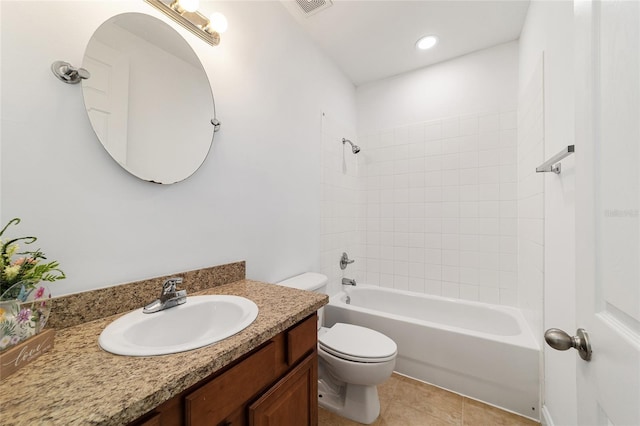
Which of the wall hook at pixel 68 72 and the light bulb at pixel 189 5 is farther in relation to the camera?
the light bulb at pixel 189 5

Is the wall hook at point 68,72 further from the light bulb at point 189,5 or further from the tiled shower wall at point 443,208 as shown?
the tiled shower wall at point 443,208

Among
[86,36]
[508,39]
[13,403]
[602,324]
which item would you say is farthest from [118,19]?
[508,39]

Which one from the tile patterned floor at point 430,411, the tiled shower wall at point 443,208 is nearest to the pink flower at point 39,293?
the tile patterned floor at point 430,411

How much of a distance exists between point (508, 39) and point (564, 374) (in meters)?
2.41

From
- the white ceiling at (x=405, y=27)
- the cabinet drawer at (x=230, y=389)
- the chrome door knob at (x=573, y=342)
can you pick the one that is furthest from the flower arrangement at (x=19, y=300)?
the white ceiling at (x=405, y=27)

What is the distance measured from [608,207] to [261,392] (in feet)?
3.20

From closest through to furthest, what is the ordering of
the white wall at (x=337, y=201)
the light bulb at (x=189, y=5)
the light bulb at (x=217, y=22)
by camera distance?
the light bulb at (x=189, y=5) < the light bulb at (x=217, y=22) < the white wall at (x=337, y=201)

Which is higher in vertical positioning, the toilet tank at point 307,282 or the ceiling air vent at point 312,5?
the ceiling air vent at point 312,5

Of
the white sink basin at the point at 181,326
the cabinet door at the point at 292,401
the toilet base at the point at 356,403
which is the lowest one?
the toilet base at the point at 356,403

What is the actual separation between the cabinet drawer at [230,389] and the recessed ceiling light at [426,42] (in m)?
2.44

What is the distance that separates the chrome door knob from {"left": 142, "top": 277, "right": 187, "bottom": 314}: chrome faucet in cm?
111

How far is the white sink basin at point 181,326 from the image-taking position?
0.65 metres

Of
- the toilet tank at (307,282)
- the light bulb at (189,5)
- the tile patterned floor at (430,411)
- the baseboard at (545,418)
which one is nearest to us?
the light bulb at (189,5)

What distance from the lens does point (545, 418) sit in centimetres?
135
